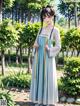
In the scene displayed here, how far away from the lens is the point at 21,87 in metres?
9.68

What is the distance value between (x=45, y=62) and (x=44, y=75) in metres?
0.25

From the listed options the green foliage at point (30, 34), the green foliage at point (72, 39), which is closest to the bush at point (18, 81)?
the green foliage at point (30, 34)

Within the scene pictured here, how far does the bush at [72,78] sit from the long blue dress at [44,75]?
1.31 m

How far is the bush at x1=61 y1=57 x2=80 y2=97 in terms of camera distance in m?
8.25

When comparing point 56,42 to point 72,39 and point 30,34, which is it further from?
point 72,39

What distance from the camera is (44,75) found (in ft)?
22.7

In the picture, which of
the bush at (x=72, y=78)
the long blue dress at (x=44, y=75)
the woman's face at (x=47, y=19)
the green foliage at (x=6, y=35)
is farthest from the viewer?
the green foliage at (x=6, y=35)

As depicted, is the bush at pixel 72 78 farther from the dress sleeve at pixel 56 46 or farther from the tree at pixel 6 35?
the tree at pixel 6 35

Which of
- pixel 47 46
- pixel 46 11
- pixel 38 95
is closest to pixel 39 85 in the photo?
pixel 38 95

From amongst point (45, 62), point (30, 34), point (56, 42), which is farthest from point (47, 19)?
point (30, 34)

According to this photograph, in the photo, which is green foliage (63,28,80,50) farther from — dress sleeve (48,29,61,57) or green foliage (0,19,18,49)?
dress sleeve (48,29,61,57)

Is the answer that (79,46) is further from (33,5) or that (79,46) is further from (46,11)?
(33,5)

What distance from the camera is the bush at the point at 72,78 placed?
825cm

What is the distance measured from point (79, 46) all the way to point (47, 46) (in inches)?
386
